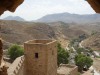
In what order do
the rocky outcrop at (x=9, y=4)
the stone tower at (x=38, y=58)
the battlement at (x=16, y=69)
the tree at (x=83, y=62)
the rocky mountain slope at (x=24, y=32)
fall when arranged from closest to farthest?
1. the rocky outcrop at (x=9, y=4)
2. the battlement at (x=16, y=69)
3. the stone tower at (x=38, y=58)
4. the tree at (x=83, y=62)
5. the rocky mountain slope at (x=24, y=32)

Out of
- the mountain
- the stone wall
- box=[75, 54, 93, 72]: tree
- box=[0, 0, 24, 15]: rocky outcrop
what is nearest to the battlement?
the stone wall

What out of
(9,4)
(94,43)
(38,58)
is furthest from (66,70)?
(94,43)

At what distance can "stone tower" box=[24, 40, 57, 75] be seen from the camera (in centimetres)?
2058

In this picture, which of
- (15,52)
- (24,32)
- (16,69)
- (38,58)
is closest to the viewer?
(16,69)

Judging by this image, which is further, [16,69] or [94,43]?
[94,43]

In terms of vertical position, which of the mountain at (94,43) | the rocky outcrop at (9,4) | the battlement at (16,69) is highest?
the rocky outcrop at (9,4)

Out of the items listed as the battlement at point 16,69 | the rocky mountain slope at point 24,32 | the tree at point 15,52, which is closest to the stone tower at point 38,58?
the battlement at point 16,69

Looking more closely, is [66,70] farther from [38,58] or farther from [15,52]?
[15,52]

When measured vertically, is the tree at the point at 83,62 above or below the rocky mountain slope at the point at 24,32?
below

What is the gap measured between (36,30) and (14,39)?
22132 mm

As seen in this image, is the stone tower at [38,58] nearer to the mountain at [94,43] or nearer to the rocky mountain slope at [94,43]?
the mountain at [94,43]

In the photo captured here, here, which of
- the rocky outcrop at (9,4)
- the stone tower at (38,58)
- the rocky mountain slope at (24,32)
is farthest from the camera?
the rocky mountain slope at (24,32)

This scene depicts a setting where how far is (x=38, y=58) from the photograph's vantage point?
68.0 ft

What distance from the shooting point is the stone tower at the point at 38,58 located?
2058 cm
